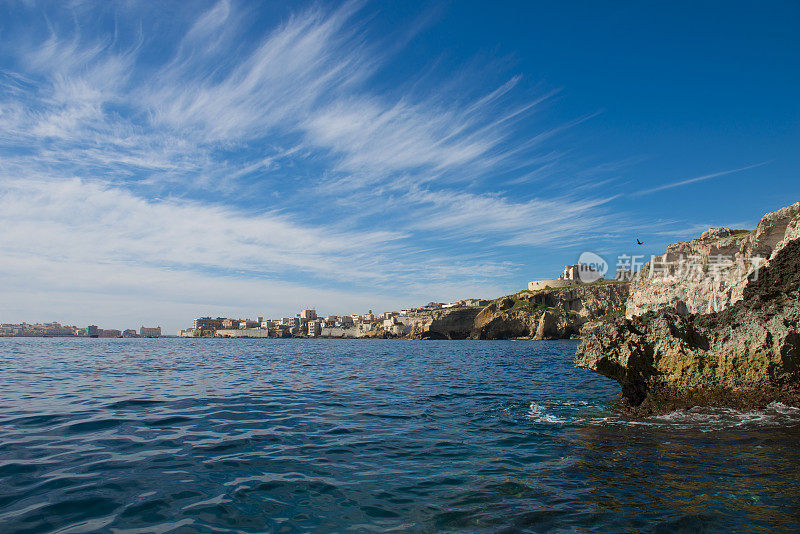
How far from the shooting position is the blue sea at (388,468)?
507cm

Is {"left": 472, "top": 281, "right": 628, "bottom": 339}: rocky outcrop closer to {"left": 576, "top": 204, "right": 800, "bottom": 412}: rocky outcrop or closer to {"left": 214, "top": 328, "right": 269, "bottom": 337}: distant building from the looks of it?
{"left": 576, "top": 204, "right": 800, "bottom": 412}: rocky outcrop

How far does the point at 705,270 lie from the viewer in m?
49.1

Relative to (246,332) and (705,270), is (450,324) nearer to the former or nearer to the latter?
(705,270)

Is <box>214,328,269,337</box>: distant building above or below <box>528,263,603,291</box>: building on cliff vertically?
below

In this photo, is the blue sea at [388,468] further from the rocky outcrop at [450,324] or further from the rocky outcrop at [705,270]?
the rocky outcrop at [450,324]

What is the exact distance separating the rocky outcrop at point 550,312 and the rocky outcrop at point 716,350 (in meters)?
96.7

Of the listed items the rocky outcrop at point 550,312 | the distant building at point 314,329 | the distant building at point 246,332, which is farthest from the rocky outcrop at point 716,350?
the distant building at point 246,332

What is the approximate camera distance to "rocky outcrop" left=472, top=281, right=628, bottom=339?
350ft

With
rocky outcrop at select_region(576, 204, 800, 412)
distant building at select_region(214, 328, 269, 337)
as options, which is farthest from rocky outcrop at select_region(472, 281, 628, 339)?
distant building at select_region(214, 328, 269, 337)

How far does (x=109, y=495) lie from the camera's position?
5.71 meters

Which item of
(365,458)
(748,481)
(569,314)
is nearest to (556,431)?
(748,481)

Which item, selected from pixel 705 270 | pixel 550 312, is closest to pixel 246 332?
pixel 550 312

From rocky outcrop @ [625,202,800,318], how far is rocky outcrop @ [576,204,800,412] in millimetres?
21540

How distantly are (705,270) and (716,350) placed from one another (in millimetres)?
47012
